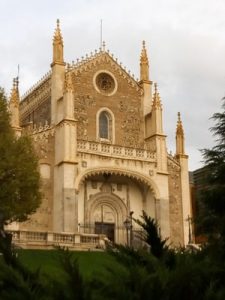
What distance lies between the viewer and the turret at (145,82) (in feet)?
146

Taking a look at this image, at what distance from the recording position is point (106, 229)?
4019cm

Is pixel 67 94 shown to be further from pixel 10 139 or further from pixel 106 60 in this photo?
pixel 10 139

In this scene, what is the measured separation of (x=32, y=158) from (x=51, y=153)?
10.8 metres

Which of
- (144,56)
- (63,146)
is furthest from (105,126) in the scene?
(144,56)

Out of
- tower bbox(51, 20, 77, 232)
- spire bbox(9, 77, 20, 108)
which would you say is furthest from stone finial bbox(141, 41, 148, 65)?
spire bbox(9, 77, 20, 108)

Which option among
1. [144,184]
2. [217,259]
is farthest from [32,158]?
[217,259]

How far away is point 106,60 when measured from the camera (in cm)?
4375

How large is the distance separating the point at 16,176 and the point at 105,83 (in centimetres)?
1829

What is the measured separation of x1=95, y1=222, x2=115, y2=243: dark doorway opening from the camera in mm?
39781

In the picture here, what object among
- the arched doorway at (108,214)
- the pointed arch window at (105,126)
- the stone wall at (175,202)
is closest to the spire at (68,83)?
the pointed arch window at (105,126)

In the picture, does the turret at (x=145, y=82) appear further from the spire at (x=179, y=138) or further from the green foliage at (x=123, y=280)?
the green foliage at (x=123, y=280)

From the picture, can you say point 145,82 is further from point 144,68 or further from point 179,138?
point 179,138

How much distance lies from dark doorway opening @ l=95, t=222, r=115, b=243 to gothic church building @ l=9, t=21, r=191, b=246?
3.4 inches

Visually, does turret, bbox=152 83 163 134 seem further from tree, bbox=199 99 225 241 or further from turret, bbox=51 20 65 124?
tree, bbox=199 99 225 241
